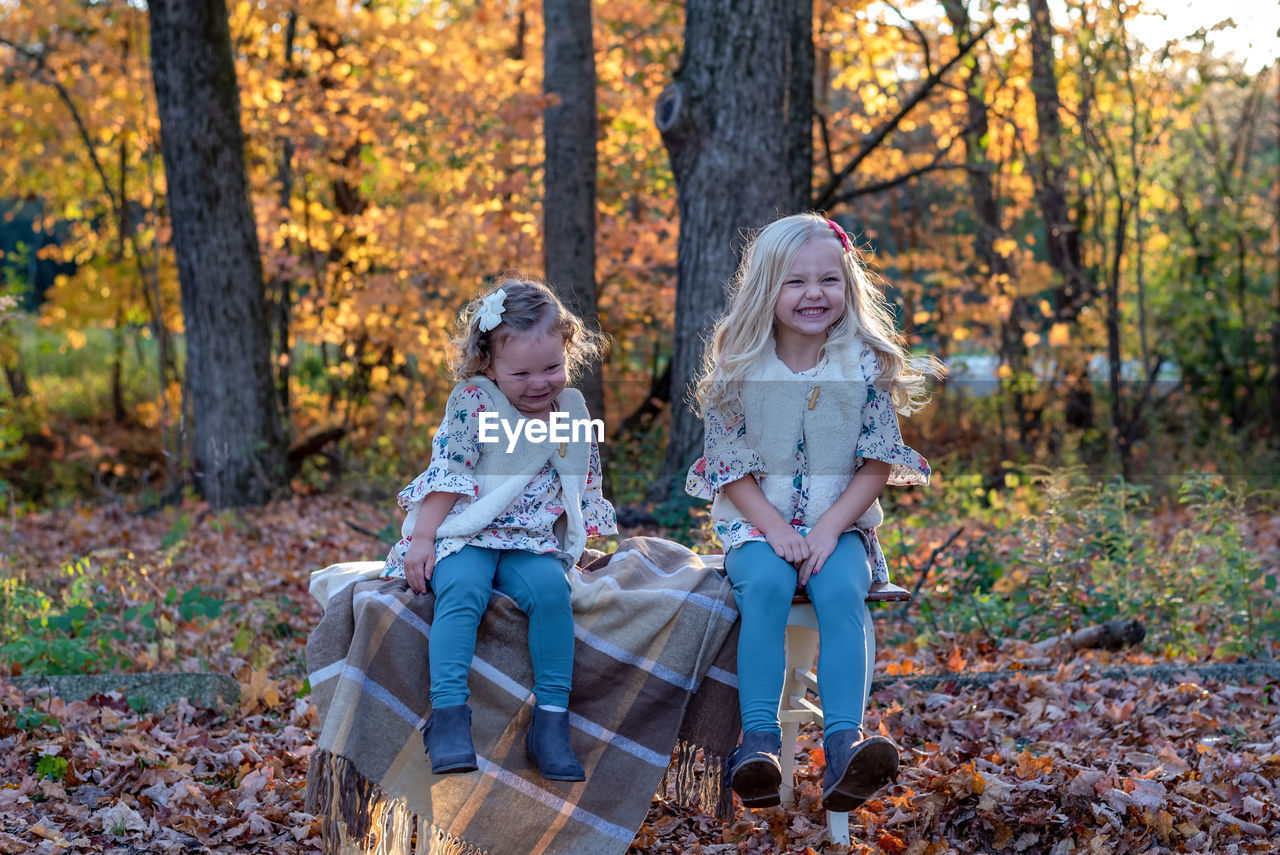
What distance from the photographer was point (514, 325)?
3.17 metres

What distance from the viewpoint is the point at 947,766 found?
343cm

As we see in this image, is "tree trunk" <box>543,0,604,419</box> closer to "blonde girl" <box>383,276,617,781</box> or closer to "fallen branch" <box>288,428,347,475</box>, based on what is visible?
"fallen branch" <box>288,428,347,475</box>

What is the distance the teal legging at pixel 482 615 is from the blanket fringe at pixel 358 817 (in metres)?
0.33

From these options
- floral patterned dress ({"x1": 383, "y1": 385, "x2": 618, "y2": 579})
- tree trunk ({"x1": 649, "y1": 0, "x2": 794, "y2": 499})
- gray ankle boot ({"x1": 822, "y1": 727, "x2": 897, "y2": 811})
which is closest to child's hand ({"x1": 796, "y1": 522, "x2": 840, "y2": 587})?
gray ankle boot ({"x1": 822, "y1": 727, "x2": 897, "y2": 811})

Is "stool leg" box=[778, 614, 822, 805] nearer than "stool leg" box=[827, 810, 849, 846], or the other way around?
"stool leg" box=[827, 810, 849, 846]

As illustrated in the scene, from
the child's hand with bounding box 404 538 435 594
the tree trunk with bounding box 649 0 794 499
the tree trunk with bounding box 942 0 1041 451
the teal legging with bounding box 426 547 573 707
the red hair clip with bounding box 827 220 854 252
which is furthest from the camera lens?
the tree trunk with bounding box 942 0 1041 451

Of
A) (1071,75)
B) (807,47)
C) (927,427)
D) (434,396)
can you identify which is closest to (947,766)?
(807,47)

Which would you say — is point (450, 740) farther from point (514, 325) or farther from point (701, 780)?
point (514, 325)

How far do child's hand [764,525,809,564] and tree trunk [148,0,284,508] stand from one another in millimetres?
6678

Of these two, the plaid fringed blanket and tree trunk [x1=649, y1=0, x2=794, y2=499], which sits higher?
tree trunk [x1=649, y1=0, x2=794, y2=499]

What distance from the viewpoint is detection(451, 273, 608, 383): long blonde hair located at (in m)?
3.18

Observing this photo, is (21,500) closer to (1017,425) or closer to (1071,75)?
(1017,425)

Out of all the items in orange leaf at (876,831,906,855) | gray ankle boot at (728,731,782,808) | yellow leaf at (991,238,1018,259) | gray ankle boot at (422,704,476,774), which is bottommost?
orange leaf at (876,831,906,855)

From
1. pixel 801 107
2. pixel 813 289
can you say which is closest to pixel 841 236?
pixel 813 289
